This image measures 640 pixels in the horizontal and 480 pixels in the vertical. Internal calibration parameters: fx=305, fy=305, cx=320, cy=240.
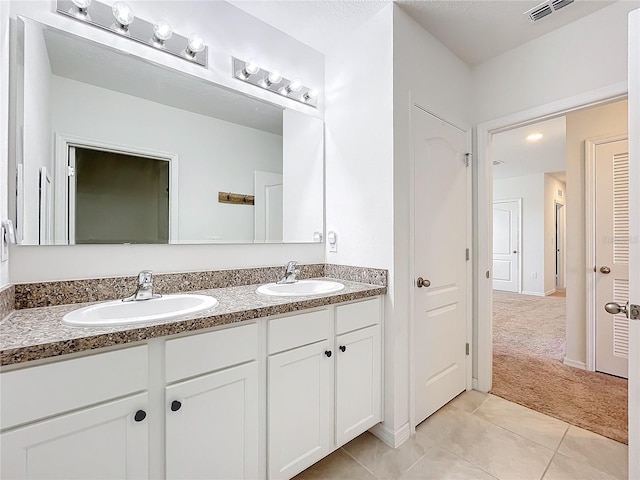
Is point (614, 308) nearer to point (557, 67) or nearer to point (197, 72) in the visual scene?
point (557, 67)

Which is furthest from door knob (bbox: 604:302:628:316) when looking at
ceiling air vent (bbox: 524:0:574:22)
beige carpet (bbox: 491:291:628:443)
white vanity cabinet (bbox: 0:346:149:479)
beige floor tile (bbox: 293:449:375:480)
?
white vanity cabinet (bbox: 0:346:149:479)

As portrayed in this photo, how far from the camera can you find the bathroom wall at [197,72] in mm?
1272

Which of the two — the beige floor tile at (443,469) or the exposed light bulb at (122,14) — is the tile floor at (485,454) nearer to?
the beige floor tile at (443,469)

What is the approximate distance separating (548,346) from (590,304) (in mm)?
865

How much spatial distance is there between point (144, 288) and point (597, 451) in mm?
2467

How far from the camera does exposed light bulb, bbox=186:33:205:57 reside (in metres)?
1.60

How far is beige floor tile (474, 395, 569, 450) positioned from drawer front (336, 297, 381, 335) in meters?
1.08

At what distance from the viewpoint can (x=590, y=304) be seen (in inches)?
102

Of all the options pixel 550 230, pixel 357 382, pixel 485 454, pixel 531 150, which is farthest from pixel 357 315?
pixel 550 230

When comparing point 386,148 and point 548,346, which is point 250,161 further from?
point 548,346

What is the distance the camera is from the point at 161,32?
1.50m

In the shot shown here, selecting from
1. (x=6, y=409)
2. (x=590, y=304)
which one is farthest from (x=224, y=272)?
(x=590, y=304)

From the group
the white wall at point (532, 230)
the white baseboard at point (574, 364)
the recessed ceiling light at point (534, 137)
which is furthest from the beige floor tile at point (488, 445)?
the white wall at point (532, 230)

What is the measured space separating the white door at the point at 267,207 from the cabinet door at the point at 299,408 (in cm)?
79
